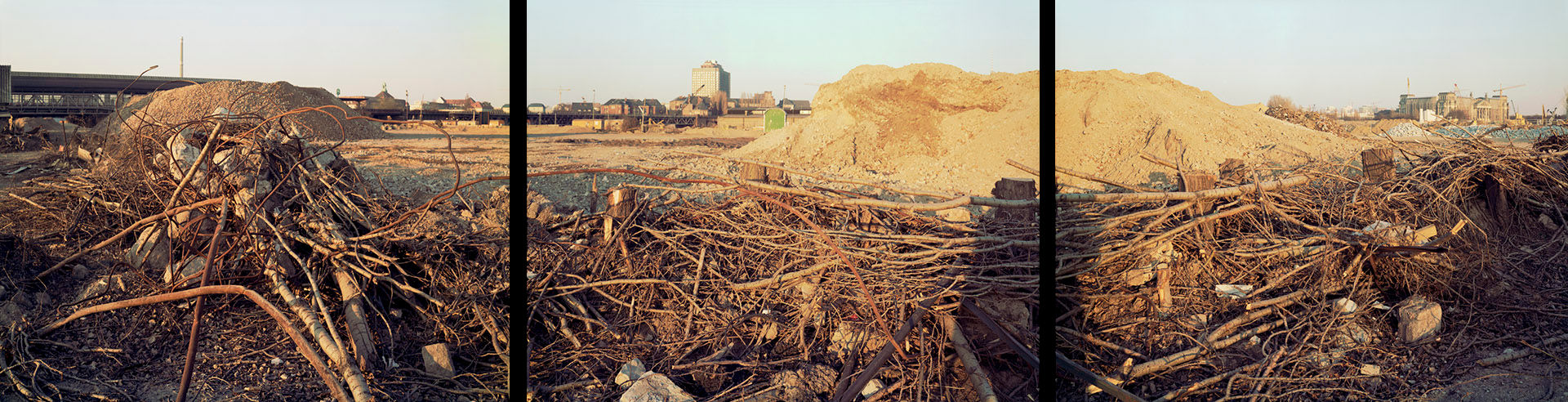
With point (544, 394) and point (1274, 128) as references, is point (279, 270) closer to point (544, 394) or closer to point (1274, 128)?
point (544, 394)

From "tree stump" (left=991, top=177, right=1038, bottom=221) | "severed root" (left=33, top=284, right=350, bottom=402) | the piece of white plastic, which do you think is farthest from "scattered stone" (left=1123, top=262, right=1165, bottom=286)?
"severed root" (left=33, top=284, right=350, bottom=402)

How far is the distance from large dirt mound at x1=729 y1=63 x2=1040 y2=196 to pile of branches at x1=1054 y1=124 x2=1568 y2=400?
5.53m

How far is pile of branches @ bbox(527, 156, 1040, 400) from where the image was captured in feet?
7.85

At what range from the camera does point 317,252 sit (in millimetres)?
2621

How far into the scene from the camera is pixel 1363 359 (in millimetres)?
2664

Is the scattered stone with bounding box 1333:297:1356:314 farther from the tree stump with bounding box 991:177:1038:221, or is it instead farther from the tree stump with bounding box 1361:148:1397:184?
the tree stump with bounding box 1361:148:1397:184

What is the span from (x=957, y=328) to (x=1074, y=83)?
1050cm

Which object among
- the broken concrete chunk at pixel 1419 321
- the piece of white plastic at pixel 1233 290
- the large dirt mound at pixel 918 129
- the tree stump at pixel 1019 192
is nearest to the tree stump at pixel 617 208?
the tree stump at pixel 1019 192

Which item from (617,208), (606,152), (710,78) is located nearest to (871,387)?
(617,208)

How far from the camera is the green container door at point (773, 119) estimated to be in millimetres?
14748

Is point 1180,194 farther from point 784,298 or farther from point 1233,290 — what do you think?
point 784,298

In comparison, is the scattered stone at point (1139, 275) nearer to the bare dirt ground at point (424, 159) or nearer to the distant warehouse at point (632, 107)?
the bare dirt ground at point (424, 159)

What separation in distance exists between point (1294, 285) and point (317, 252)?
3.78 metres

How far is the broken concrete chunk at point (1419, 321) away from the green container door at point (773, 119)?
1211 centimetres
